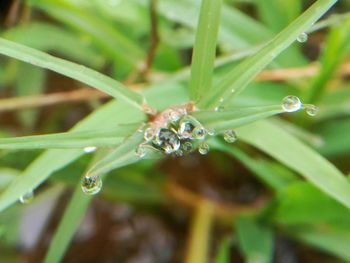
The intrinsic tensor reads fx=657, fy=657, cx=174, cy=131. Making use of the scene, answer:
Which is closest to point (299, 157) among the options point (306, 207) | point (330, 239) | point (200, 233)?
point (306, 207)

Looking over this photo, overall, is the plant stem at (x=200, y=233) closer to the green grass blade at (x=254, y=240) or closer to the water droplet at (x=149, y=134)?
the green grass blade at (x=254, y=240)

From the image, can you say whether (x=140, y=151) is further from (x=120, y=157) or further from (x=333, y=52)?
(x=333, y=52)

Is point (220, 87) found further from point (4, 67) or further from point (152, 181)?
point (4, 67)

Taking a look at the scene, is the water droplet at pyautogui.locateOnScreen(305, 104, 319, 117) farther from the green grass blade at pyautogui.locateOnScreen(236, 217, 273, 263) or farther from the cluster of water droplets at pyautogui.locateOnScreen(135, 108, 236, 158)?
the green grass blade at pyautogui.locateOnScreen(236, 217, 273, 263)

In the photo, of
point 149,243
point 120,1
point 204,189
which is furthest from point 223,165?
point 120,1

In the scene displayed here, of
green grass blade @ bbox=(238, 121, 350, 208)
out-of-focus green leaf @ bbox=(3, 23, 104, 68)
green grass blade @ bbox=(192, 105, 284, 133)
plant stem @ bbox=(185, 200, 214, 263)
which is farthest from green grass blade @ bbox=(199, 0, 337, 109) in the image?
out-of-focus green leaf @ bbox=(3, 23, 104, 68)

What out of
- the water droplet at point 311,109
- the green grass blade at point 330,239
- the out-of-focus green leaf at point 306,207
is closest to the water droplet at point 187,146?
the water droplet at point 311,109

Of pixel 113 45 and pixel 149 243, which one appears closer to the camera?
pixel 113 45
